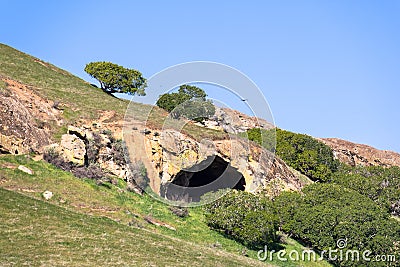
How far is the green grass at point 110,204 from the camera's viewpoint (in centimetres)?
3388

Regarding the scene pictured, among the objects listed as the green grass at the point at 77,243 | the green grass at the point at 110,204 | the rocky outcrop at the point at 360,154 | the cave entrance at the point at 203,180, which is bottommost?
the green grass at the point at 77,243

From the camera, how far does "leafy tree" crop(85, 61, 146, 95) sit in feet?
243

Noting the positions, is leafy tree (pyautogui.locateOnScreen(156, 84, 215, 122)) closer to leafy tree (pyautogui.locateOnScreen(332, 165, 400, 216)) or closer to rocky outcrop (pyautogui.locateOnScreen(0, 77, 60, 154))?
rocky outcrop (pyautogui.locateOnScreen(0, 77, 60, 154))

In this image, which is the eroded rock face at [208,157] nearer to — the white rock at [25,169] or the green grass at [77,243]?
the white rock at [25,169]

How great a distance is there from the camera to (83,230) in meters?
28.6

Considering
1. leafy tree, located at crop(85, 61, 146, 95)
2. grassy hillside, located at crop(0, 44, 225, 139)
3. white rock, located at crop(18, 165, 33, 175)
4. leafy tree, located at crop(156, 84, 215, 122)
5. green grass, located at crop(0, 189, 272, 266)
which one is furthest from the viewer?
leafy tree, located at crop(85, 61, 146, 95)

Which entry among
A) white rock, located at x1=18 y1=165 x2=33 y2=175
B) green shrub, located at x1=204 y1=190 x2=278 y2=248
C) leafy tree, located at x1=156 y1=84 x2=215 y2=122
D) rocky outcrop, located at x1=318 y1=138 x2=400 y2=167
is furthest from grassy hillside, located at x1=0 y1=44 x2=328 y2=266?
rocky outcrop, located at x1=318 y1=138 x2=400 y2=167

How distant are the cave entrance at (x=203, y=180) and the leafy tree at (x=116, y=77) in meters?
28.4

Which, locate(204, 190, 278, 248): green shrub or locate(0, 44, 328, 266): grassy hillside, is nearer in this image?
locate(0, 44, 328, 266): grassy hillside

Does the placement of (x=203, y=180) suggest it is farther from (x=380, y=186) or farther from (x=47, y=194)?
(x=380, y=186)

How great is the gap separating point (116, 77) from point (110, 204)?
39.9 meters

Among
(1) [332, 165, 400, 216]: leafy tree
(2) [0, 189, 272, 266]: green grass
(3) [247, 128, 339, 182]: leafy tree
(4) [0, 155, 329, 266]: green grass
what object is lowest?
(2) [0, 189, 272, 266]: green grass

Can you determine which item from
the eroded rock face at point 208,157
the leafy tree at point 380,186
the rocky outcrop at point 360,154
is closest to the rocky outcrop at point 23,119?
the eroded rock face at point 208,157

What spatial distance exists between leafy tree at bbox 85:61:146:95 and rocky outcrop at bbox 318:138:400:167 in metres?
31.5
